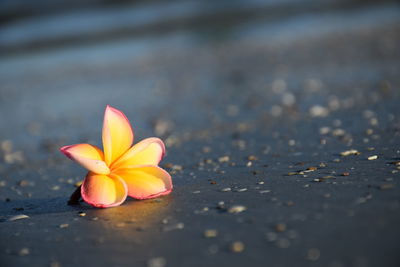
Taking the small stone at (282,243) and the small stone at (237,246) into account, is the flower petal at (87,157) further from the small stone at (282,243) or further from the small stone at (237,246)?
the small stone at (282,243)

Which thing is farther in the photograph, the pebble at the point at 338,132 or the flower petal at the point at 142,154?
the pebble at the point at 338,132

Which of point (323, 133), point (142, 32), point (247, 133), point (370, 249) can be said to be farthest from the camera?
point (142, 32)

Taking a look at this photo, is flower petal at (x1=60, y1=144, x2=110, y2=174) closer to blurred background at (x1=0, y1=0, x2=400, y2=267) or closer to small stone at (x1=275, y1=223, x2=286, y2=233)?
blurred background at (x1=0, y1=0, x2=400, y2=267)

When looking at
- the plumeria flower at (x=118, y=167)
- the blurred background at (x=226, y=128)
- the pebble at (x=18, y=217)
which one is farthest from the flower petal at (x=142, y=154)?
the pebble at (x=18, y=217)

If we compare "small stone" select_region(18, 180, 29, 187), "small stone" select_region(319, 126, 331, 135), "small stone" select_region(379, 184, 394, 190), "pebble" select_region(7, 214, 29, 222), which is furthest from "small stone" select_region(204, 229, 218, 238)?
"small stone" select_region(319, 126, 331, 135)

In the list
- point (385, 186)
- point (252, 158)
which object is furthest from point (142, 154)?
point (385, 186)

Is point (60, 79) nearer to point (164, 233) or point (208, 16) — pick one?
point (208, 16)

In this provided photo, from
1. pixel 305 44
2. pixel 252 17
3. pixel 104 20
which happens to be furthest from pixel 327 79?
pixel 104 20
